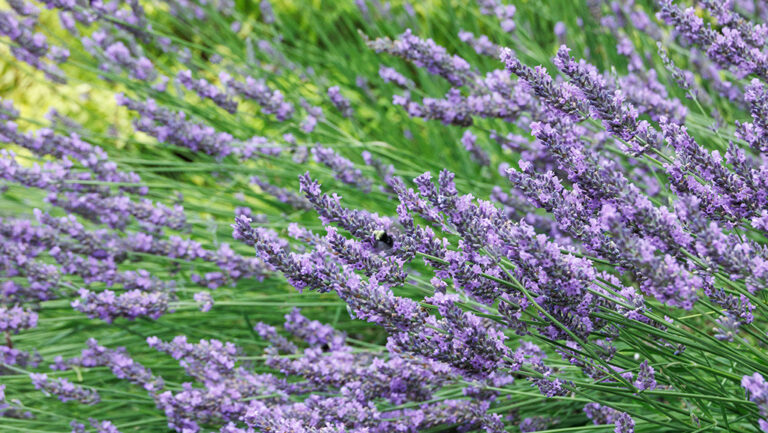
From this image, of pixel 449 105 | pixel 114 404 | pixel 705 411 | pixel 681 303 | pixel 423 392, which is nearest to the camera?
pixel 681 303

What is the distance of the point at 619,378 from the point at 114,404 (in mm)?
1572

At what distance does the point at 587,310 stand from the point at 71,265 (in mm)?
1470

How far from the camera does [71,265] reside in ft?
6.69

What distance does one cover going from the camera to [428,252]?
3.89ft

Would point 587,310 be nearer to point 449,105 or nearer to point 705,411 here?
point 705,411

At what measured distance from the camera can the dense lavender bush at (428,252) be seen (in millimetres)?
1159

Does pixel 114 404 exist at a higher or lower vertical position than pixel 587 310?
lower

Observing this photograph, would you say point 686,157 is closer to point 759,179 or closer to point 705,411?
point 759,179

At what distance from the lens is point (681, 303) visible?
3.23ft

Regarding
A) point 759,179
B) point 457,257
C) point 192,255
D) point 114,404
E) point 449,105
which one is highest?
point 449,105

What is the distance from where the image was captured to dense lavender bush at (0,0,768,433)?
3.80 ft

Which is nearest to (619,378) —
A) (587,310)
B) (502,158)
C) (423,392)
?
(587,310)

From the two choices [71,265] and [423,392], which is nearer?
[423,392]

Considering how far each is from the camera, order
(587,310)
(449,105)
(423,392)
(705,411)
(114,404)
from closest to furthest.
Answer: (587,310), (705,411), (423,392), (449,105), (114,404)
